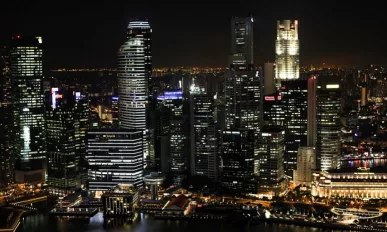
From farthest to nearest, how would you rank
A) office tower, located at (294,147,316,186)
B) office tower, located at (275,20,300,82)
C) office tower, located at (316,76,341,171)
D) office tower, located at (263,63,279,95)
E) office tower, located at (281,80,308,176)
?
office tower, located at (275,20,300,82), office tower, located at (263,63,279,95), office tower, located at (281,80,308,176), office tower, located at (316,76,341,171), office tower, located at (294,147,316,186)

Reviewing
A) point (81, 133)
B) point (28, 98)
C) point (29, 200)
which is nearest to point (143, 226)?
point (29, 200)

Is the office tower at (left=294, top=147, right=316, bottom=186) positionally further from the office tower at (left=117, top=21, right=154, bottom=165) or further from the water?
the office tower at (left=117, top=21, right=154, bottom=165)

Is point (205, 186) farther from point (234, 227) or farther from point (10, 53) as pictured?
point (10, 53)

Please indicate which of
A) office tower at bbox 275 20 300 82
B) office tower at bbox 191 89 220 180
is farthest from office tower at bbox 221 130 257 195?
office tower at bbox 275 20 300 82

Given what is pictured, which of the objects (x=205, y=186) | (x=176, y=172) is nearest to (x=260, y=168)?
(x=205, y=186)

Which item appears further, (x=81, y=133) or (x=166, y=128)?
(x=166, y=128)

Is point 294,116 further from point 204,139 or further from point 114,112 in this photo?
point 114,112
